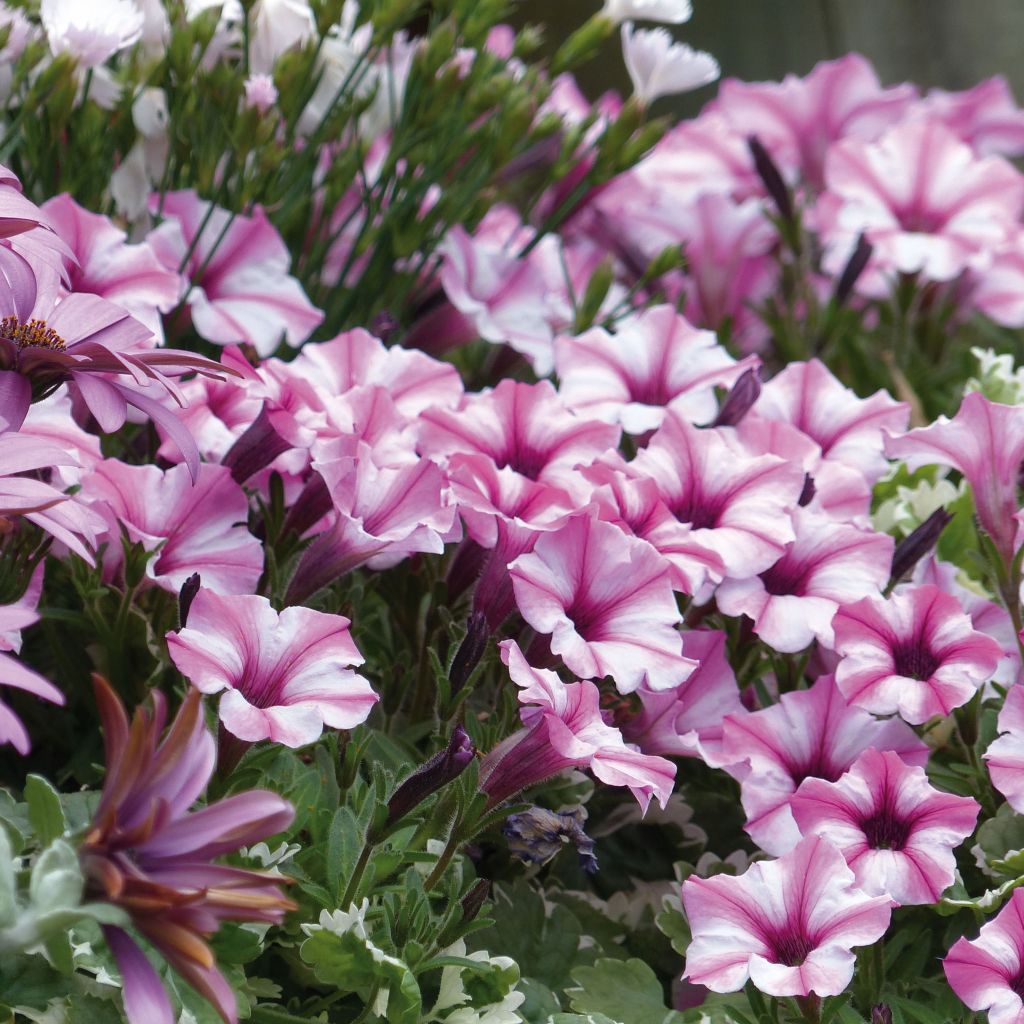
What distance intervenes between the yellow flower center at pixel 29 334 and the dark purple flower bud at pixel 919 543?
1.45ft

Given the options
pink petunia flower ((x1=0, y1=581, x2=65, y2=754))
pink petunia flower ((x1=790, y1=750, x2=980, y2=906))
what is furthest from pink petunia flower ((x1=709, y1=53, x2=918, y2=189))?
pink petunia flower ((x1=0, y1=581, x2=65, y2=754))

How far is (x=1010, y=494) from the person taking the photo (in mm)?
670

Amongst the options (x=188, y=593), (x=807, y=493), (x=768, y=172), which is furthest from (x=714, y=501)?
(x=768, y=172)

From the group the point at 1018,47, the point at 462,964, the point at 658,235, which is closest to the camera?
the point at 462,964

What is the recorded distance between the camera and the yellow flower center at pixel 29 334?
528mm

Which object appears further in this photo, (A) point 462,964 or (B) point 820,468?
(B) point 820,468

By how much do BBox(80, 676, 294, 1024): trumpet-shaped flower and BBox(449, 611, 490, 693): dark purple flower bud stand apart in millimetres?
186

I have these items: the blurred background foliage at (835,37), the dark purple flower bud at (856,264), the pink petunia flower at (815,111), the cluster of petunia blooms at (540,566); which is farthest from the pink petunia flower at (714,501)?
the blurred background foliage at (835,37)

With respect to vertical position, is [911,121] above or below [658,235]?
above

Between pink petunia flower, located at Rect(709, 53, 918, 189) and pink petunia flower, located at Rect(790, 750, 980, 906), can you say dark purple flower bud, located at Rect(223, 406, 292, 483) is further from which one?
pink petunia flower, located at Rect(709, 53, 918, 189)

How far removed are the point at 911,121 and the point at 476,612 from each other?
70 cm

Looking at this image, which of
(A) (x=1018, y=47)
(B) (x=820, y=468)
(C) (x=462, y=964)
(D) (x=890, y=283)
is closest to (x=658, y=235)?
(D) (x=890, y=283)

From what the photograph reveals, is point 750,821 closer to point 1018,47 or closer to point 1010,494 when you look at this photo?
point 1010,494

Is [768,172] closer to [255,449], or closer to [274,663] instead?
[255,449]
